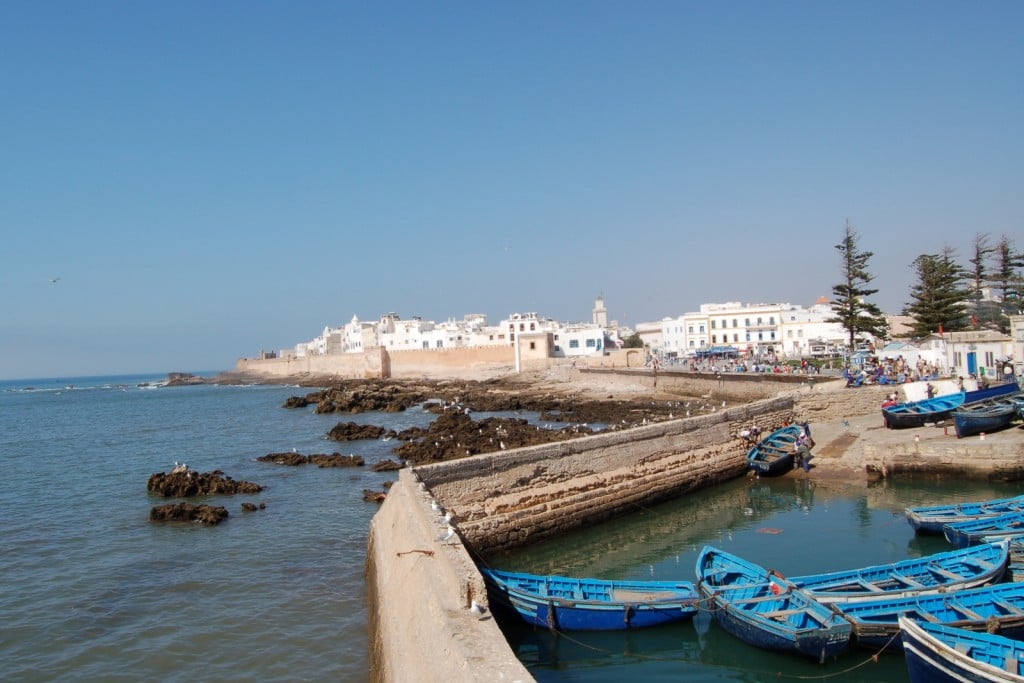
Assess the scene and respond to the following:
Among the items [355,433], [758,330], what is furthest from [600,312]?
[355,433]

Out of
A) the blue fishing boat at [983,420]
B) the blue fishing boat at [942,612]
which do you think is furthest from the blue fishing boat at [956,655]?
the blue fishing boat at [983,420]

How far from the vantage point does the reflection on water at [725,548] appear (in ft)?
30.2

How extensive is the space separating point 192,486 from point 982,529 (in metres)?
20.1

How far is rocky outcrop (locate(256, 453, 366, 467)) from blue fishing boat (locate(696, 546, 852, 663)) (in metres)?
16.8

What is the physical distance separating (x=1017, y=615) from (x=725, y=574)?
3705 mm

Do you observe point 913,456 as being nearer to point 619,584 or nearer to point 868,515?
point 868,515

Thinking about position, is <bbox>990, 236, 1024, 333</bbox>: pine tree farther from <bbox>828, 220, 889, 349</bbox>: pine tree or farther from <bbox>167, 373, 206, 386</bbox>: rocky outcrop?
<bbox>167, 373, 206, 386</bbox>: rocky outcrop

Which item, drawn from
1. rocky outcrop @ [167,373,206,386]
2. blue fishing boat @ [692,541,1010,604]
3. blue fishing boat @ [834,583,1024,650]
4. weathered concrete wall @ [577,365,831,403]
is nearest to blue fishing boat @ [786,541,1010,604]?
blue fishing boat @ [692,541,1010,604]

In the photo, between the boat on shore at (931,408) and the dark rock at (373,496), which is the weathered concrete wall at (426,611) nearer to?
the dark rock at (373,496)

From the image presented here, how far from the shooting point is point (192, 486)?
21.2 meters

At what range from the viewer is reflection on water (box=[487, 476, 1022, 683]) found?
921cm

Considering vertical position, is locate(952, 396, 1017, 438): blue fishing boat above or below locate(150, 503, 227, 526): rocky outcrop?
above

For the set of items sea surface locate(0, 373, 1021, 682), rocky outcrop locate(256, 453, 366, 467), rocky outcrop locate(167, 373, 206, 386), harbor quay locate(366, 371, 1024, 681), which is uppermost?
rocky outcrop locate(167, 373, 206, 386)

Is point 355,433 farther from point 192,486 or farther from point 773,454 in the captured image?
point 773,454
